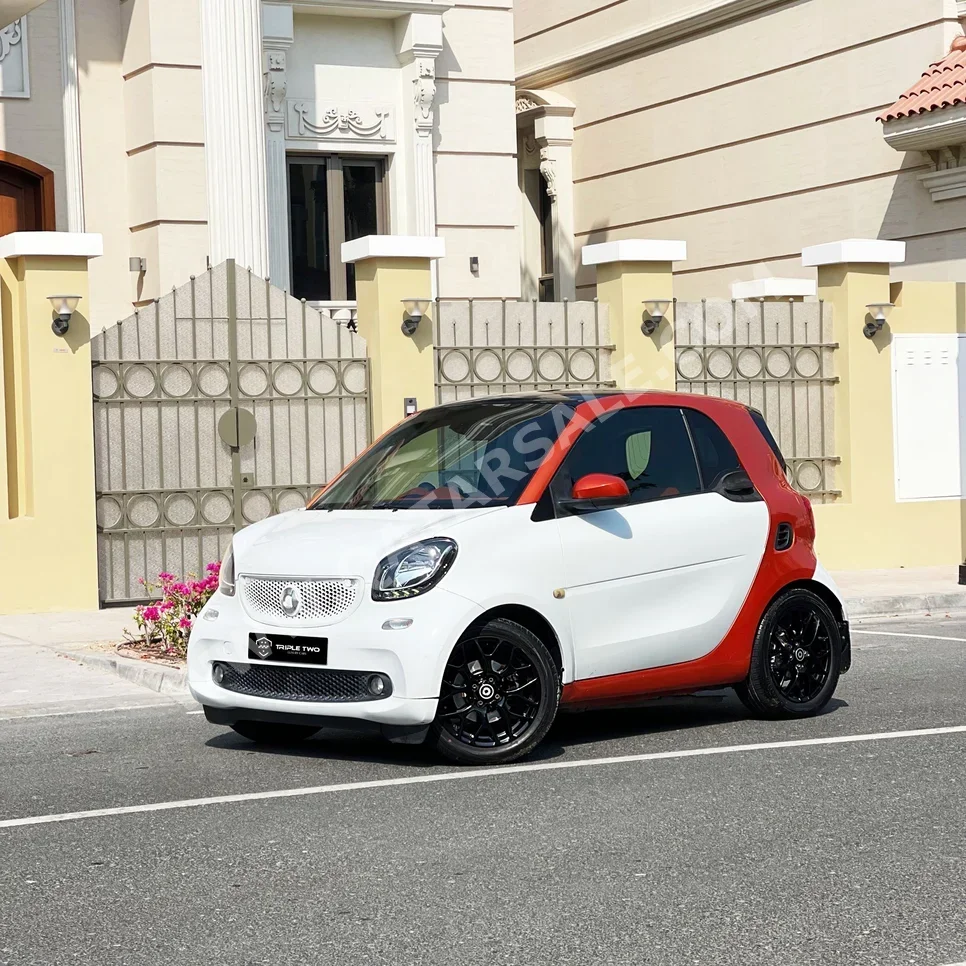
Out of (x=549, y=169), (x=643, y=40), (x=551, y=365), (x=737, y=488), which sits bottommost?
(x=737, y=488)

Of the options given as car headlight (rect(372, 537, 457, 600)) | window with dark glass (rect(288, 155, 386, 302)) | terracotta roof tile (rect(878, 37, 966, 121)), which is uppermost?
terracotta roof tile (rect(878, 37, 966, 121))

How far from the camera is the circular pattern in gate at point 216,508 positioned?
14.3 meters

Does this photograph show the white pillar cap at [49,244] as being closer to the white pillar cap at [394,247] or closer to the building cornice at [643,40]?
the white pillar cap at [394,247]

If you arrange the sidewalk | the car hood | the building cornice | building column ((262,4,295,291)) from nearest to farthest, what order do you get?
the car hood
the sidewalk
building column ((262,4,295,291))
the building cornice

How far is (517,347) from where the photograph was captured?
15.2 m

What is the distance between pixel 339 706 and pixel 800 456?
10.1m

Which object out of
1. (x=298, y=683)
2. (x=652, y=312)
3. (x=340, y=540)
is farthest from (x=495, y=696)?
(x=652, y=312)

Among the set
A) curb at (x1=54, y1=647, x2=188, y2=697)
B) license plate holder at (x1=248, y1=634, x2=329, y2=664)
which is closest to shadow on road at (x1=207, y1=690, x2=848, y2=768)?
license plate holder at (x1=248, y1=634, x2=329, y2=664)

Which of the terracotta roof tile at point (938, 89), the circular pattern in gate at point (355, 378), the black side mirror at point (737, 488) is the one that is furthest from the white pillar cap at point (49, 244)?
the terracotta roof tile at point (938, 89)

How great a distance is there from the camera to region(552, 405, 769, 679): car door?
796cm

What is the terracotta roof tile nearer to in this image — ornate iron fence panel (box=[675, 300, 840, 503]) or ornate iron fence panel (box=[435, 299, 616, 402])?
ornate iron fence panel (box=[675, 300, 840, 503])

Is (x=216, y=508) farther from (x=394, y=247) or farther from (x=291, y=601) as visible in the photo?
(x=291, y=601)

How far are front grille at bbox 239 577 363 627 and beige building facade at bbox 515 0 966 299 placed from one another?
1296 centimetres

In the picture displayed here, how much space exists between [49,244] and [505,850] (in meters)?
9.07
